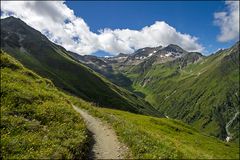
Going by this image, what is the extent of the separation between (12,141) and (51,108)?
1001 cm

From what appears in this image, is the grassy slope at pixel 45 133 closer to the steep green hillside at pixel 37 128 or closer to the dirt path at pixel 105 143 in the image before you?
the steep green hillside at pixel 37 128

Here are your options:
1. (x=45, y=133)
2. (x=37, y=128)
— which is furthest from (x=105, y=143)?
(x=37, y=128)

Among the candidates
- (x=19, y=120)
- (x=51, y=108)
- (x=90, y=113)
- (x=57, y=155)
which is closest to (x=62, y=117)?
(x=51, y=108)

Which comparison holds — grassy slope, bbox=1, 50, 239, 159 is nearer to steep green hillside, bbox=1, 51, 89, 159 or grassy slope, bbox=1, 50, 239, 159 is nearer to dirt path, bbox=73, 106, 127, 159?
steep green hillside, bbox=1, 51, 89, 159

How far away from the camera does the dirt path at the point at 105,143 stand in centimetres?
2455

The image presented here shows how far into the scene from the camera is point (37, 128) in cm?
2555

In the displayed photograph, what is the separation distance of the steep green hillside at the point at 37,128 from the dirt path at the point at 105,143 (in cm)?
113

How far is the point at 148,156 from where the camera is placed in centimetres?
2334

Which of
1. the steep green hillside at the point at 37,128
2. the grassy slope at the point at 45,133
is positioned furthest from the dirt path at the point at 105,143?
the steep green hillside at the point at 37,128

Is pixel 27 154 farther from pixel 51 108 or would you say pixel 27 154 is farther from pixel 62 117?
pixel 51 108

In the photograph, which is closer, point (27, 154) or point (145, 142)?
point (27, 154)

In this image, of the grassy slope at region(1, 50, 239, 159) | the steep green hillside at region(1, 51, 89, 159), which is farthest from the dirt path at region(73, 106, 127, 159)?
the steep green hillside at region(1, 51, 89, 159)

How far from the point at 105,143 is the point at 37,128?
18.6 ft

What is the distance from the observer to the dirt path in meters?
24.5
